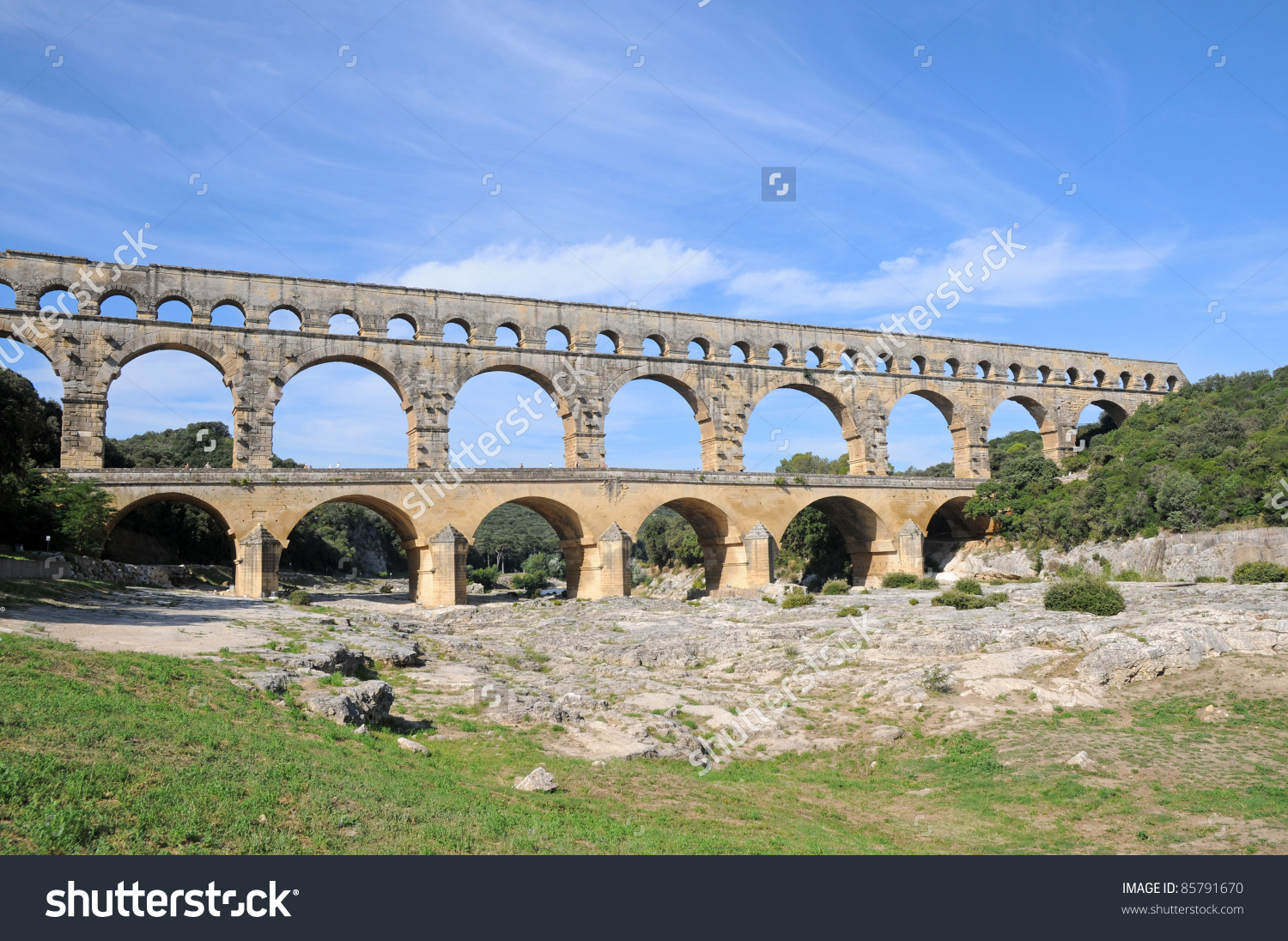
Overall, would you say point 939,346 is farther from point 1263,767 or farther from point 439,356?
point 1263,767

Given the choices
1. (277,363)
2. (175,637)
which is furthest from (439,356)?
(175,637)

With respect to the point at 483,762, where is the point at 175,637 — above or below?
above

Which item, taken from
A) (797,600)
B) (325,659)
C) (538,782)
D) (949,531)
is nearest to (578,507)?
(797,600)

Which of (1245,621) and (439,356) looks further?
(439,356)

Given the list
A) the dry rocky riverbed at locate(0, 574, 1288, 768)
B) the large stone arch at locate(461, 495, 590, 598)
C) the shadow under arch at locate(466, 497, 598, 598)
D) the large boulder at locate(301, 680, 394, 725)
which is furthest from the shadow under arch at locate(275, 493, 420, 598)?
the large boulder at locate(301, 680, 394, 725)

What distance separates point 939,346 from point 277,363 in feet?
112

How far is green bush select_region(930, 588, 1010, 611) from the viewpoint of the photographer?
1098 inches

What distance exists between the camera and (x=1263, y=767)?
12.3 meters

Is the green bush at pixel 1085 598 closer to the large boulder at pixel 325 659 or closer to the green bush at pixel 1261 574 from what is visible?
the green bush at pixel 1261 574

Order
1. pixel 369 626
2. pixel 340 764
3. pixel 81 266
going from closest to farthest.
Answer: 1. pixel 340 764
2. pixel 369 626
3. pixel 81 266

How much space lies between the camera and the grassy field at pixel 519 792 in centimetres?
731

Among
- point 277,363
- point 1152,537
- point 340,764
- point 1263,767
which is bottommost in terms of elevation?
point 1263,767

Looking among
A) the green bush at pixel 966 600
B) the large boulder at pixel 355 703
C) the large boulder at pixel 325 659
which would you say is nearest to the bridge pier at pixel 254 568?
the large boulder at pixel 325 659

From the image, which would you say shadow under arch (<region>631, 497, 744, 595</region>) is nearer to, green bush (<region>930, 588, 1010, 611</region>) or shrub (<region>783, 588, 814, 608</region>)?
shrub (<region>783, 588, 814, 608</region>)
